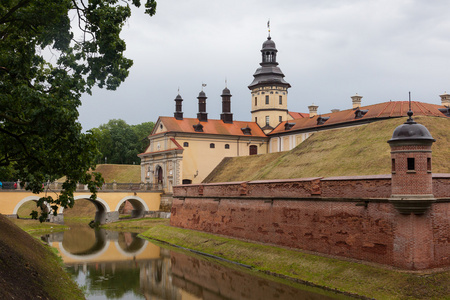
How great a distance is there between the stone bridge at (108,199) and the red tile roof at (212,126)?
Result: 8.54 metres

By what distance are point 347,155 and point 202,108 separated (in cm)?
3171

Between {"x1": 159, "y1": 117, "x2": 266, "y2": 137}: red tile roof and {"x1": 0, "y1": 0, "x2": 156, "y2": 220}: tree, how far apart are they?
50092 mm

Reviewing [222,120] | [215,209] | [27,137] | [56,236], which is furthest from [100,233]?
[27,137]

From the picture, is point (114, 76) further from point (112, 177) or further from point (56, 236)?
point (112, 177)

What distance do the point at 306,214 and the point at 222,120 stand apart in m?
47.7

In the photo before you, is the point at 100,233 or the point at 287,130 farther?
the point at 287,130

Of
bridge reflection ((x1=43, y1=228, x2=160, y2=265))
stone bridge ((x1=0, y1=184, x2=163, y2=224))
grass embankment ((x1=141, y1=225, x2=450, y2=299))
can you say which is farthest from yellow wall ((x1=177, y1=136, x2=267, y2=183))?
grass embankment ((x1=141, y1=225, x2=450, y2=299))

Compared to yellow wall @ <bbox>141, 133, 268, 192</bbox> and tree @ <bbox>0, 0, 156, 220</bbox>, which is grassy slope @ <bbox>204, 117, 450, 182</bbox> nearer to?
yellow wall @ <bbox>141, 133, 268, 192</bbox>

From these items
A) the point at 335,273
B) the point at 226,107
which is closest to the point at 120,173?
the point at 226,107

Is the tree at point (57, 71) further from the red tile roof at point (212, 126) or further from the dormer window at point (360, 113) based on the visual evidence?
the red tile roof at point (212, 126)

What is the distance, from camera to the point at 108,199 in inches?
2365

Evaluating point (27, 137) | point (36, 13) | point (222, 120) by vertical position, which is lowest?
point (27, 137)

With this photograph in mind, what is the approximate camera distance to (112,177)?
289ft

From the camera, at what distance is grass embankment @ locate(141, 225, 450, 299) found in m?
18.4
